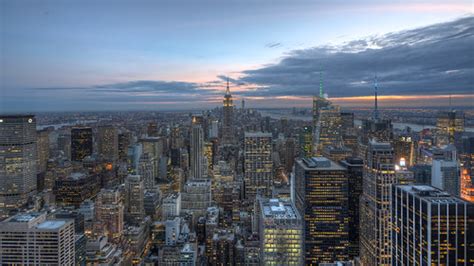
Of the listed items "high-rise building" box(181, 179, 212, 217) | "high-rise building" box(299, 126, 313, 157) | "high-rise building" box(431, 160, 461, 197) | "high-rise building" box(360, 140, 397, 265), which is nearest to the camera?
"high-rise building" box(431, 160, 461, 197)

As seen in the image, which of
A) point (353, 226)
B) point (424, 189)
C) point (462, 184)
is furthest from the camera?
point (353, 226)

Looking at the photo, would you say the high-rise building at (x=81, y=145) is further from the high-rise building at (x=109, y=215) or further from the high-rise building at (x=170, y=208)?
the high-rise building at (x=109, y=215)

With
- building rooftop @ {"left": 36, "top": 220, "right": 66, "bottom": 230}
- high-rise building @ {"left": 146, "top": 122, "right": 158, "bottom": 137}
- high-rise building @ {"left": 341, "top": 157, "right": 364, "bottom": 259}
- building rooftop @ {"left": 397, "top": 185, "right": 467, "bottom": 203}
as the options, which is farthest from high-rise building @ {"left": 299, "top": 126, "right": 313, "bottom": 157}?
building rooftop @ {"left": 36, "top": 220, "right": 66, "bottom": 230}

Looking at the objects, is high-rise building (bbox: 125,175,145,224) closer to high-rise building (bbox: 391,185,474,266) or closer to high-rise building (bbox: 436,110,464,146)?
high-rise building (bbox: 436,110,464,146)

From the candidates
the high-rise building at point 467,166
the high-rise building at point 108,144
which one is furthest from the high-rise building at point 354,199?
the high-rise building at point 108,144

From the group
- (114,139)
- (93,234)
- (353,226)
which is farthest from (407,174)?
(114,139)

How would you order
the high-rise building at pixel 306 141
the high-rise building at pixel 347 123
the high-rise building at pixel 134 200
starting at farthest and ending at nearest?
the high-rise building at pixel 306 141
the high-rise building at pixel 347 123
the high-rise building at pixel 134 200

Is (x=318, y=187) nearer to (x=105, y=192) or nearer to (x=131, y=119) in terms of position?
(x=105, y=192)
